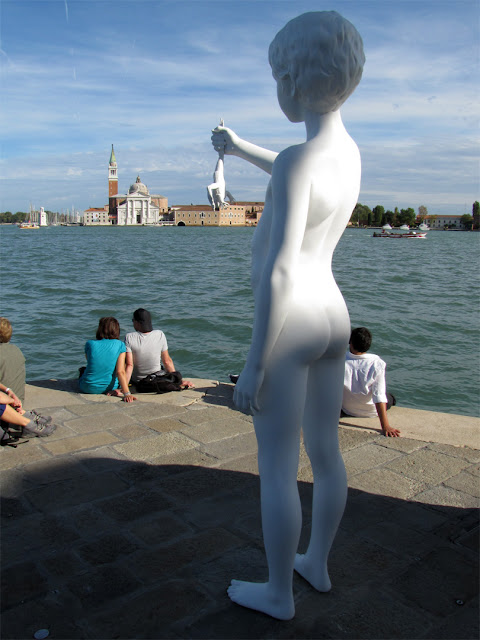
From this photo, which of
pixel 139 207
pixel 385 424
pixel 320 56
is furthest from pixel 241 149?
pixel 139 207

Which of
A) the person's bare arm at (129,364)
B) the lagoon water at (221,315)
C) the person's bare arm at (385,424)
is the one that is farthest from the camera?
the lagoon water at (221,315)

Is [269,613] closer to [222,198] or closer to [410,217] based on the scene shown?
[222,198]

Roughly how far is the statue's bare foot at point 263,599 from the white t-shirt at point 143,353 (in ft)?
11.8

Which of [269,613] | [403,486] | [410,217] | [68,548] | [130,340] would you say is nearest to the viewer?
[269,613]

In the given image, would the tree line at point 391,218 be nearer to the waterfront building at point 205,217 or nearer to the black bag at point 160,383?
the waterfront building at point 205,217

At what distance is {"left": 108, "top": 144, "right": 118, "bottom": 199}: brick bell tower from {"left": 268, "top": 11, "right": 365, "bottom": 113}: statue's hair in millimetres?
152616

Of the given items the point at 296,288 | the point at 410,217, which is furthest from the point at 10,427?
the point at 410,217

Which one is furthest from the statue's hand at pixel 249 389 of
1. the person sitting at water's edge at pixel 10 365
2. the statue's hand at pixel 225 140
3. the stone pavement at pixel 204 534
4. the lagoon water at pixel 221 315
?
the lagoon water at pixel 221 315

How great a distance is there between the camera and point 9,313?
603 inches

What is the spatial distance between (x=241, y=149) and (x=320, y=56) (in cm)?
71

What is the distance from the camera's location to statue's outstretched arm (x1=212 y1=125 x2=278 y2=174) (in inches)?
98.2

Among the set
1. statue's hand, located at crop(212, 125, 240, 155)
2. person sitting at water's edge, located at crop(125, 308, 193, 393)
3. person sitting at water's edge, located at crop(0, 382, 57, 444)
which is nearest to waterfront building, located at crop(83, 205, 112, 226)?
person sitting at water's edge, located at crop(125, 308, 193, 393)

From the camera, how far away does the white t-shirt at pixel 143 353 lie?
18.7 ft

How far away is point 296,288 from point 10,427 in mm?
2926
